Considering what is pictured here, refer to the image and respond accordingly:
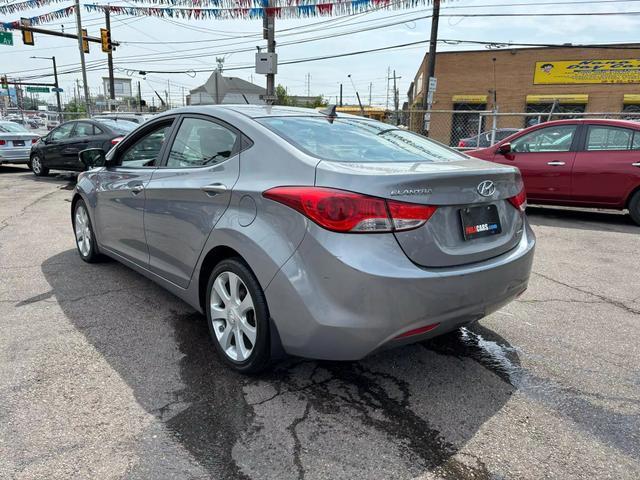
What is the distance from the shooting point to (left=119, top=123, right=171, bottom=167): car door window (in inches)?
157

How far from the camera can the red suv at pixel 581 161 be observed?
7547 millimetres

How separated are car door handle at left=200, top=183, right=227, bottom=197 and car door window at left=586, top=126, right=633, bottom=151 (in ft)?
22.5

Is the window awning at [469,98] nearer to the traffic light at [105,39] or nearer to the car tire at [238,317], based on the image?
the traffic light at [105,39]

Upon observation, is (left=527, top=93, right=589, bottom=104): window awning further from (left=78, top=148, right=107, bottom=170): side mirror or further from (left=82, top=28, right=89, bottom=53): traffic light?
(left=78, top=148, right=107, bottom=170): side mirror

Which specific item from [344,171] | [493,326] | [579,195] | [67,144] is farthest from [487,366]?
[67,144]

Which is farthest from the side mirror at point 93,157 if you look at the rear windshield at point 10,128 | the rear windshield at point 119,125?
the rear windshield at point 10,128

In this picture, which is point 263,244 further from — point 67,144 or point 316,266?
point 67,144

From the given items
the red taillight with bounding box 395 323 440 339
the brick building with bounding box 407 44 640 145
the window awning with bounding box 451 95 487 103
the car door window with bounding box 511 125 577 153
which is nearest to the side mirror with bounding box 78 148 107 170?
the red taillight with bounding box 395 323 440 339

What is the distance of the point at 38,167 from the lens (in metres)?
13.5

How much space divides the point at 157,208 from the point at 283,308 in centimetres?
159

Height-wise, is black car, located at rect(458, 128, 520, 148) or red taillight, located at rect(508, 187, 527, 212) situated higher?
red taillight, located at rect(508, 187, 527, 212)

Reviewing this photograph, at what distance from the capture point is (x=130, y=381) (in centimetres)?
296

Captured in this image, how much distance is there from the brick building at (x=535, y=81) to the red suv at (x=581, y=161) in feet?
67.3

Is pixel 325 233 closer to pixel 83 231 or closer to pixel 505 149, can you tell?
pixel 83 231
